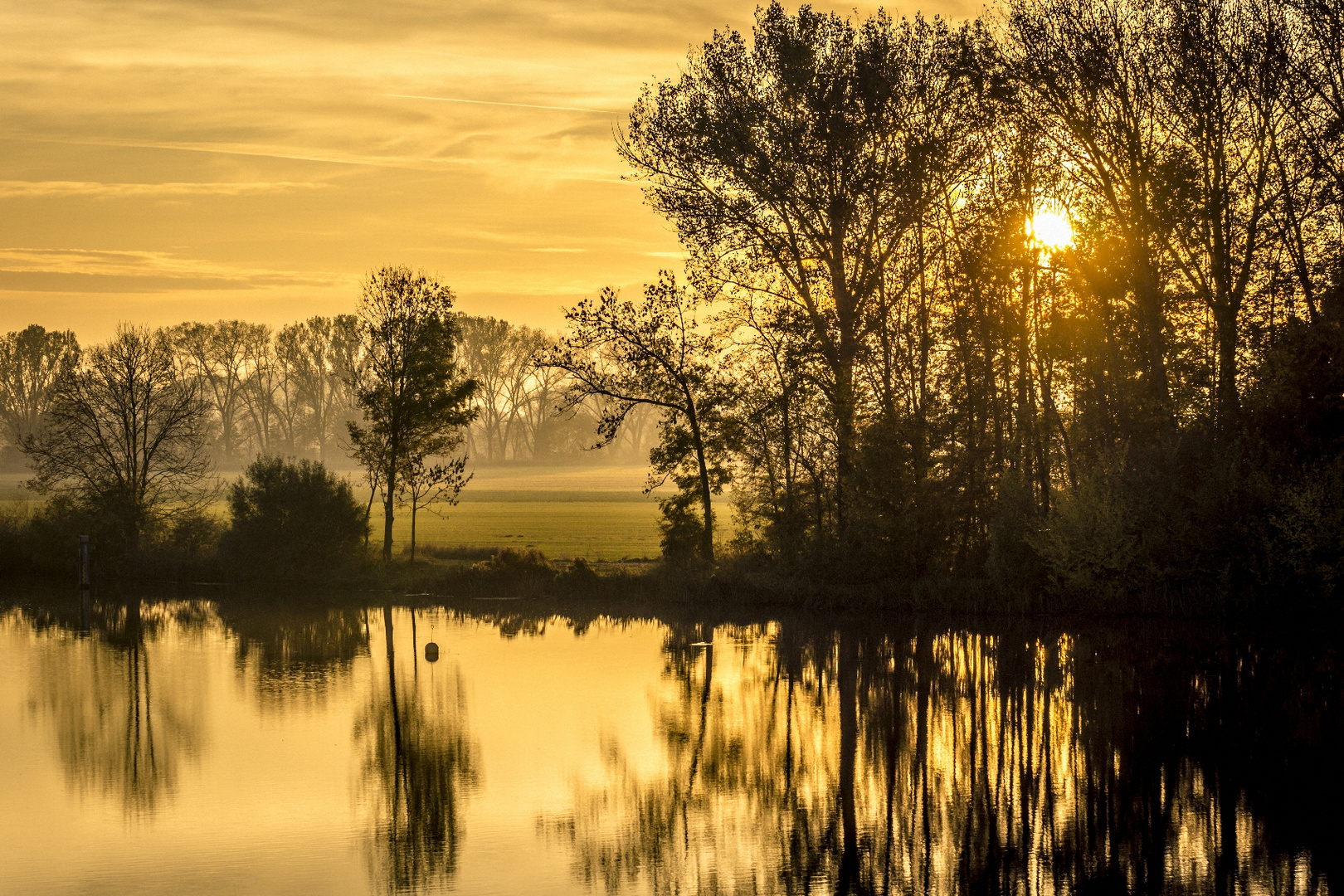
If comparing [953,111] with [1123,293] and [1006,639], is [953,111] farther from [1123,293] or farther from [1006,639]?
[1006,639]

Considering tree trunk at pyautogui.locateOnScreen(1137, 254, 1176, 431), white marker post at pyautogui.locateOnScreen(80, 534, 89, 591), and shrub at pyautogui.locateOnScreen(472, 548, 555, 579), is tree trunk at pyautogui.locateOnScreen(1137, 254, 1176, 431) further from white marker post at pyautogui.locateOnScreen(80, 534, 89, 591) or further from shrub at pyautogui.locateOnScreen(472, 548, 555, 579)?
white marker post at pyautogui.locateOnScreen(80, 534, 89, 591)

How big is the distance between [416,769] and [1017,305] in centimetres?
2425

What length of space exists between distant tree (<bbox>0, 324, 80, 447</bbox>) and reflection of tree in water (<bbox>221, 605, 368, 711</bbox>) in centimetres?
10302

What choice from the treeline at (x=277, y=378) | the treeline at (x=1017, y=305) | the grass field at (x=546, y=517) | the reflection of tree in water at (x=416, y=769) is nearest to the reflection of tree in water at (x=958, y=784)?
the reflection of tree in water at (x=416, y=769)

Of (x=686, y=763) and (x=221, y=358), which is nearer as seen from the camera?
(x=686, y=763)

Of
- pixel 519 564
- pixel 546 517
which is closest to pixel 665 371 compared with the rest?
pixel 519 564

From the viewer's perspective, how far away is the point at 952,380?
3556cm

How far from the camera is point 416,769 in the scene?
1755cm

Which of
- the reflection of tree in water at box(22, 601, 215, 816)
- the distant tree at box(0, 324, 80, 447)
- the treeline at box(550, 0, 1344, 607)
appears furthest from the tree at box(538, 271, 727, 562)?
the distant tree at box(0, 324, 80, 447)

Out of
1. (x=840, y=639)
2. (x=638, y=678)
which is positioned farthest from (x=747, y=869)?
(x=840, y=639)

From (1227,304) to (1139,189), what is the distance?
12.1ft

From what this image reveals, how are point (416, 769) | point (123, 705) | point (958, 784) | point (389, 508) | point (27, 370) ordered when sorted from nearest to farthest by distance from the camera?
point (958, 784) → point (416, 769) → point (123, 705) → point (389, 508) → point (27, 370)

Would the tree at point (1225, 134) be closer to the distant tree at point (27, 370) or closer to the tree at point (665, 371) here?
the tree at point (665, 371)

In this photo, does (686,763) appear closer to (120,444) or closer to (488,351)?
(120,444)
